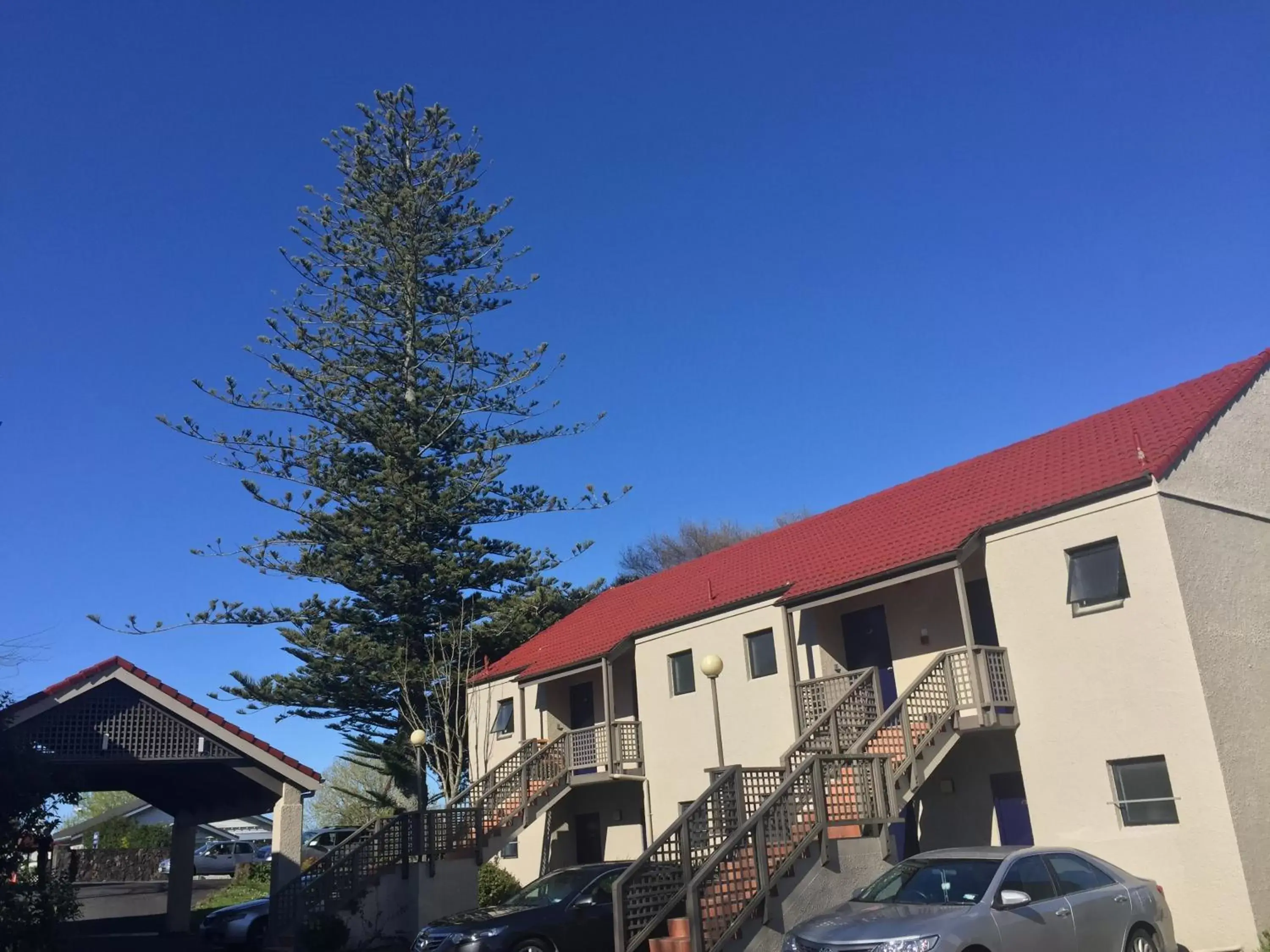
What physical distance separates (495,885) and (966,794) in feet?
39.0

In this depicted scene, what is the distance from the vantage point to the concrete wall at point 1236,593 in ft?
41.2

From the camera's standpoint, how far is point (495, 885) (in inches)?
923

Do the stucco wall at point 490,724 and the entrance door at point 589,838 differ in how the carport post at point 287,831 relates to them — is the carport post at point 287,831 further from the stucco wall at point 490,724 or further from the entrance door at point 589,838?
the stucco wall at point 490,724

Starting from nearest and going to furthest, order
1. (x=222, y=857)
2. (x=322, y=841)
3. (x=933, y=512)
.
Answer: (x=933, y=512), (x=322, y=841), (x=222, y=857)

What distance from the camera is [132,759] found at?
15.6 meters

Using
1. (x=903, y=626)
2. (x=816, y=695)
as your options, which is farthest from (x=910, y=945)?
(x=903, y=626)

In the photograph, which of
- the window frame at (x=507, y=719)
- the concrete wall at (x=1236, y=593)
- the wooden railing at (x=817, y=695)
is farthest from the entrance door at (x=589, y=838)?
the concrete wall at (x=1236, y=593)

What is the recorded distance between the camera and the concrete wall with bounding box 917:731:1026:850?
15.5 metres

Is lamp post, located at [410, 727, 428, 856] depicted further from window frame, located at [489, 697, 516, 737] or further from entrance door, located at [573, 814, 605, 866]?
entrance door, located at [573, 814, 605, 866]

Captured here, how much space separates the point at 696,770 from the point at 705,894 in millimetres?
8916

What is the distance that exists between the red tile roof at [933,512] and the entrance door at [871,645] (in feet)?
3.38

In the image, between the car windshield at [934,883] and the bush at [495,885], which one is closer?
the car windshield at [934,883]

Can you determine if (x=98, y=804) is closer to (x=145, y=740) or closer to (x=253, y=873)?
(x=253, y=873)

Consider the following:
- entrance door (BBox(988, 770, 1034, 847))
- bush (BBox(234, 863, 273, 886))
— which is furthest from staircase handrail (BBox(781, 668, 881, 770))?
bush (BBox(234, 863, 273, 886))
